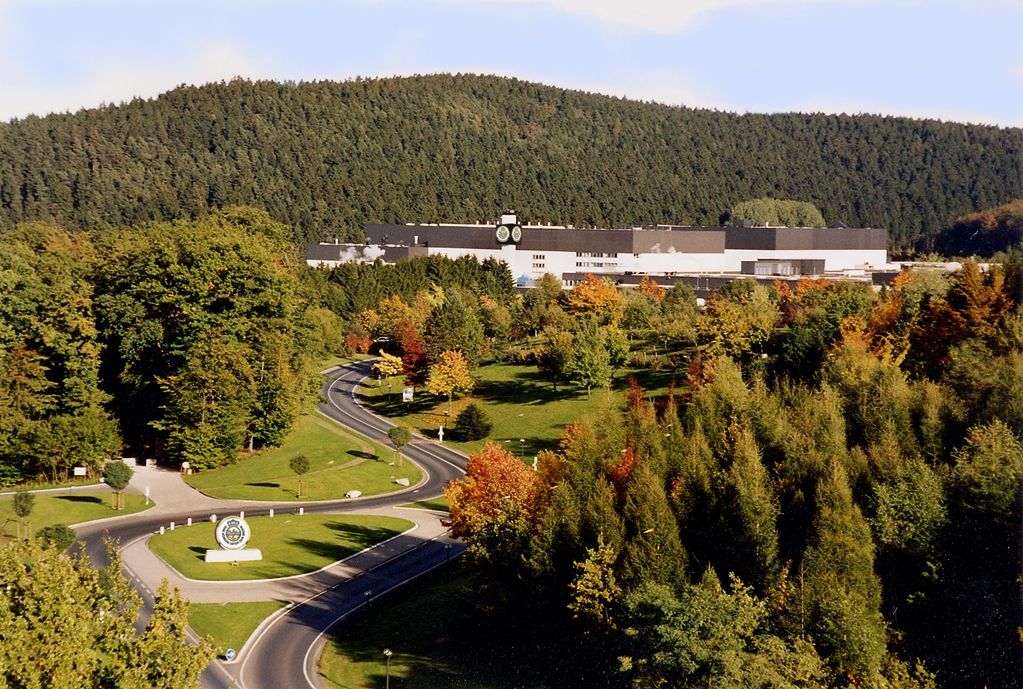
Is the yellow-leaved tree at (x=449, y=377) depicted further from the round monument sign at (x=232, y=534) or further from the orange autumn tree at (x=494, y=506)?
the round monument sign at (x=232, y=534)

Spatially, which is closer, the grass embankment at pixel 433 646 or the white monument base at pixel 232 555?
the grass embankment at pixel 433 646

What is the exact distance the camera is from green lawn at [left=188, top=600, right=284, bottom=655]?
5362 centimetres

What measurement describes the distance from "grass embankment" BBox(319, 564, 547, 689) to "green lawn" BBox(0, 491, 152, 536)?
24040 mm

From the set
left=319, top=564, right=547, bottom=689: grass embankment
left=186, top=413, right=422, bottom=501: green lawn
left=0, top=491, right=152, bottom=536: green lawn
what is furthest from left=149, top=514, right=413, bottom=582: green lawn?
left=319, top=564, right=547, bottom=689: grass embankment

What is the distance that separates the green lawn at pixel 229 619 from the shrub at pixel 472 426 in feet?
148

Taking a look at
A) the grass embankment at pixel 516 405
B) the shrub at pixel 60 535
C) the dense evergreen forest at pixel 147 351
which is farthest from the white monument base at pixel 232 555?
the grass embankment at pixel 516 405

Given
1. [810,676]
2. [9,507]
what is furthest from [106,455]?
[810,676]

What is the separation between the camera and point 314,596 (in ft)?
198

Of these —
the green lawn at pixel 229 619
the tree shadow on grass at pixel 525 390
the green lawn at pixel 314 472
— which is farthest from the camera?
the tree shadow on grass at pixel 525 390

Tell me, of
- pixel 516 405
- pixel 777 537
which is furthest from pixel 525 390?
pixel 777 537

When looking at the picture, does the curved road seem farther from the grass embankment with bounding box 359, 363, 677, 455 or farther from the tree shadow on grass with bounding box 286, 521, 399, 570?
the grass embankment with bounding box 359, 363, 677, 455

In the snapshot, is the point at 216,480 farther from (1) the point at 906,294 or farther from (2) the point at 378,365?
(1) the point at 906,294

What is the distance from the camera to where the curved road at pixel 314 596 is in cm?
5022

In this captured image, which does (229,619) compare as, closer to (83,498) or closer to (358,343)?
(83,498)
